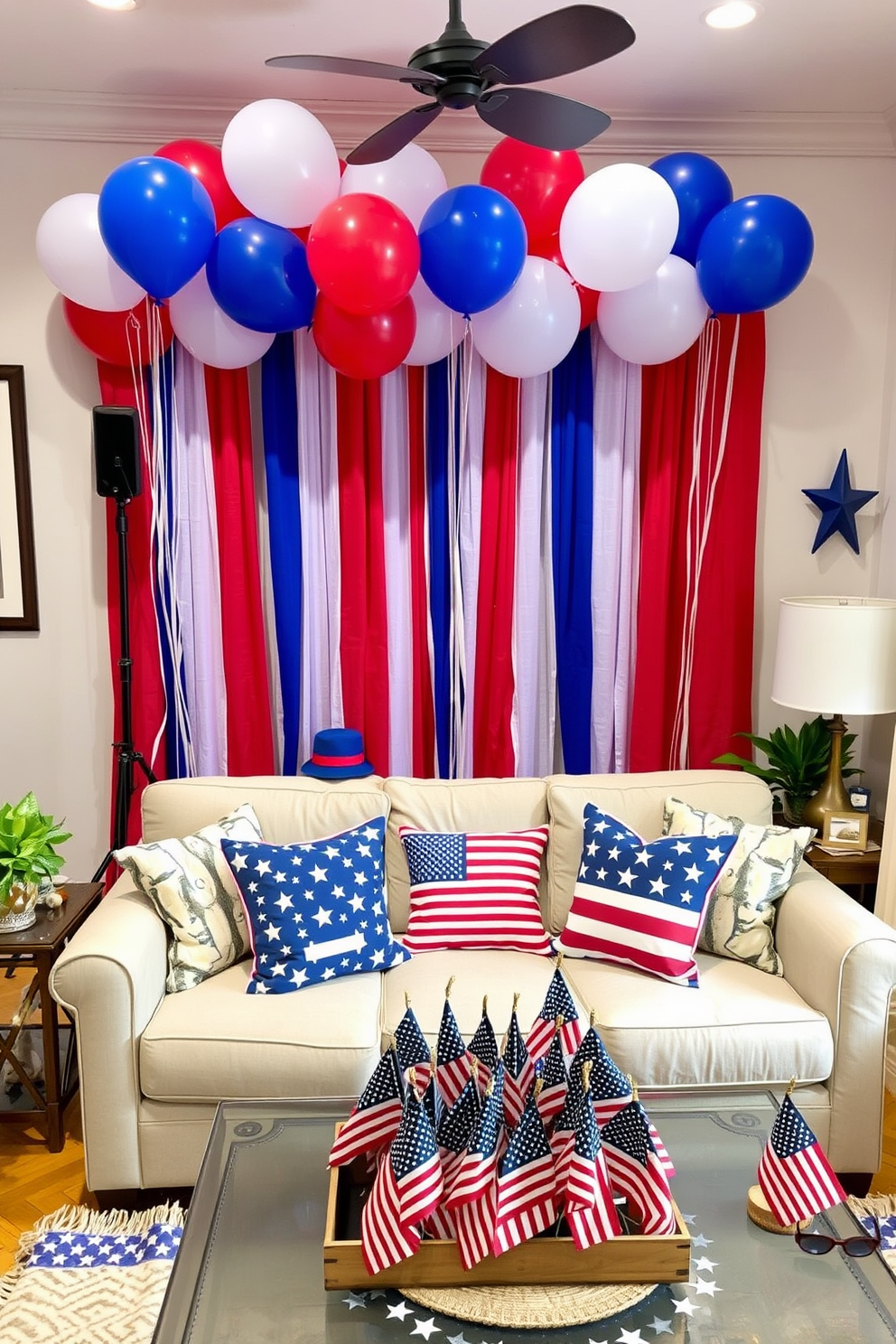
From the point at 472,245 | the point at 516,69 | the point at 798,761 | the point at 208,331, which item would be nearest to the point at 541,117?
the point at 516,69

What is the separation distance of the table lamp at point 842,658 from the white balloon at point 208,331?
1704mm

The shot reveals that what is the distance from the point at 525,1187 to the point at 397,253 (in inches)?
82.9

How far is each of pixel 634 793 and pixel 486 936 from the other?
21.9 inches

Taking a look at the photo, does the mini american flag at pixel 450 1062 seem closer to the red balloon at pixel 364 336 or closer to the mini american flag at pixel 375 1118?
the mini american flag at pixel 375 1118

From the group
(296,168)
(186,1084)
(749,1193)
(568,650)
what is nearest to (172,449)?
(296,168)

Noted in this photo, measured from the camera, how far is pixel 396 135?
6.88ft

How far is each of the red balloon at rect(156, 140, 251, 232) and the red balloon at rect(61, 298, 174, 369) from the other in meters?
0.33

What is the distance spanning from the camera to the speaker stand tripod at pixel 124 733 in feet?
10.5

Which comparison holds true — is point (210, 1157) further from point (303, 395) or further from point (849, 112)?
point (849, 112)

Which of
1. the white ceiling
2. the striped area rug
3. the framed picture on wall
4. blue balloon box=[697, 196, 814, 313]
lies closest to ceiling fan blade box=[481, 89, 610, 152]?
the white ceiling

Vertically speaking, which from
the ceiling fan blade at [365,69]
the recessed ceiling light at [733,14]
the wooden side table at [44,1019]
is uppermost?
the recessed ceiling light at [733,14]

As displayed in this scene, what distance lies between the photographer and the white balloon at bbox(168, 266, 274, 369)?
2980 millimetres

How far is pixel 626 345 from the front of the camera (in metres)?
3.13

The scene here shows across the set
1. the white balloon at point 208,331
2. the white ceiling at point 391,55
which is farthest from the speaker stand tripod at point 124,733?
the white ceiling at point 391,55
